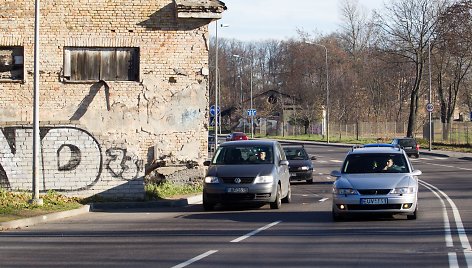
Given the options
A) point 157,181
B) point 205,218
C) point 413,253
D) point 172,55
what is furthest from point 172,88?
point 413,253

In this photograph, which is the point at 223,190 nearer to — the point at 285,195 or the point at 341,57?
the point at 285,195

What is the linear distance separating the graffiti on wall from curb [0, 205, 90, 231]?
2.17 meters

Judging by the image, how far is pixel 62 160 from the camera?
23797mm

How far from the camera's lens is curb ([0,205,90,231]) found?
17538 millimetres

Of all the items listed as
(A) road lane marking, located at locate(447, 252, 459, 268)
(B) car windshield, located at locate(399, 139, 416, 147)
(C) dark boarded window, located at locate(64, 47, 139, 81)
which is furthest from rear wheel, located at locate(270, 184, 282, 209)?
(B) car windshield, located at locate(399, 139, 416, 147)

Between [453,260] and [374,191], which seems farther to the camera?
[374,191]

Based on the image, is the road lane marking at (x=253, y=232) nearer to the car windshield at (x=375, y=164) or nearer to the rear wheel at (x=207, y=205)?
the car windshield at (x=375, y=164)

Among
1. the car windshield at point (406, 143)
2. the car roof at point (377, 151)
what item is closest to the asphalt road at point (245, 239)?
the car roof at point (377, 151)

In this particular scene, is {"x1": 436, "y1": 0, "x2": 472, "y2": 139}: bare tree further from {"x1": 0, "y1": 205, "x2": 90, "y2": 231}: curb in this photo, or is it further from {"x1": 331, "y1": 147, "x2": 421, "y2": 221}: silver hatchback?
{"x1": 331, "y1": 147, "x2": 421, "y2": 221}: silver hatchback

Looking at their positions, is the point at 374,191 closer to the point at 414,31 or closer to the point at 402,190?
the point at 402,190

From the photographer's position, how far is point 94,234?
16.1 meters

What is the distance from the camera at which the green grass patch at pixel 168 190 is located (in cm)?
2462

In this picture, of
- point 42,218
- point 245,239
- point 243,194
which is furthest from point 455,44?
point 245,239

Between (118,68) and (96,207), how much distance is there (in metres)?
5.86
